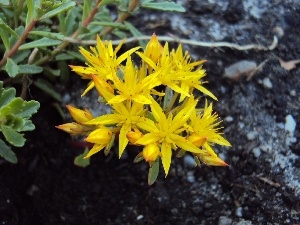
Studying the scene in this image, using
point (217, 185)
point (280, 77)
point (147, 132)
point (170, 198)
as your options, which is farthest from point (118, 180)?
point (280, 77)

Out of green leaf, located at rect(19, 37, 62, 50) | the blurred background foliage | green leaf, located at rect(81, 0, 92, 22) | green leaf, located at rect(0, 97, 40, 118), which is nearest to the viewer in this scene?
green leaf, located at rect(0, 97, 40, 118)

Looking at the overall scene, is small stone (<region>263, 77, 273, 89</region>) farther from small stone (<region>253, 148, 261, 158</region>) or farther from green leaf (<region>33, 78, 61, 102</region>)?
green leaf (<region>33, 78, 61, 102</region>)

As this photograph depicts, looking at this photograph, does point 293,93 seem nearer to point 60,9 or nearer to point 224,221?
point 224,221

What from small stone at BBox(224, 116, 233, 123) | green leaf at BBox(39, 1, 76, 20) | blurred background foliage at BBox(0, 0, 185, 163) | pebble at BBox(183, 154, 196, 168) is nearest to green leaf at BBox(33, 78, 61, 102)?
blurred background foliage at BBox(0, 0, 185, 163)

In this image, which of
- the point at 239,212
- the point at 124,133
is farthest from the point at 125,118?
the point at 239,212

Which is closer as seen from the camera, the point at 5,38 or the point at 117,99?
the point at 117,99
